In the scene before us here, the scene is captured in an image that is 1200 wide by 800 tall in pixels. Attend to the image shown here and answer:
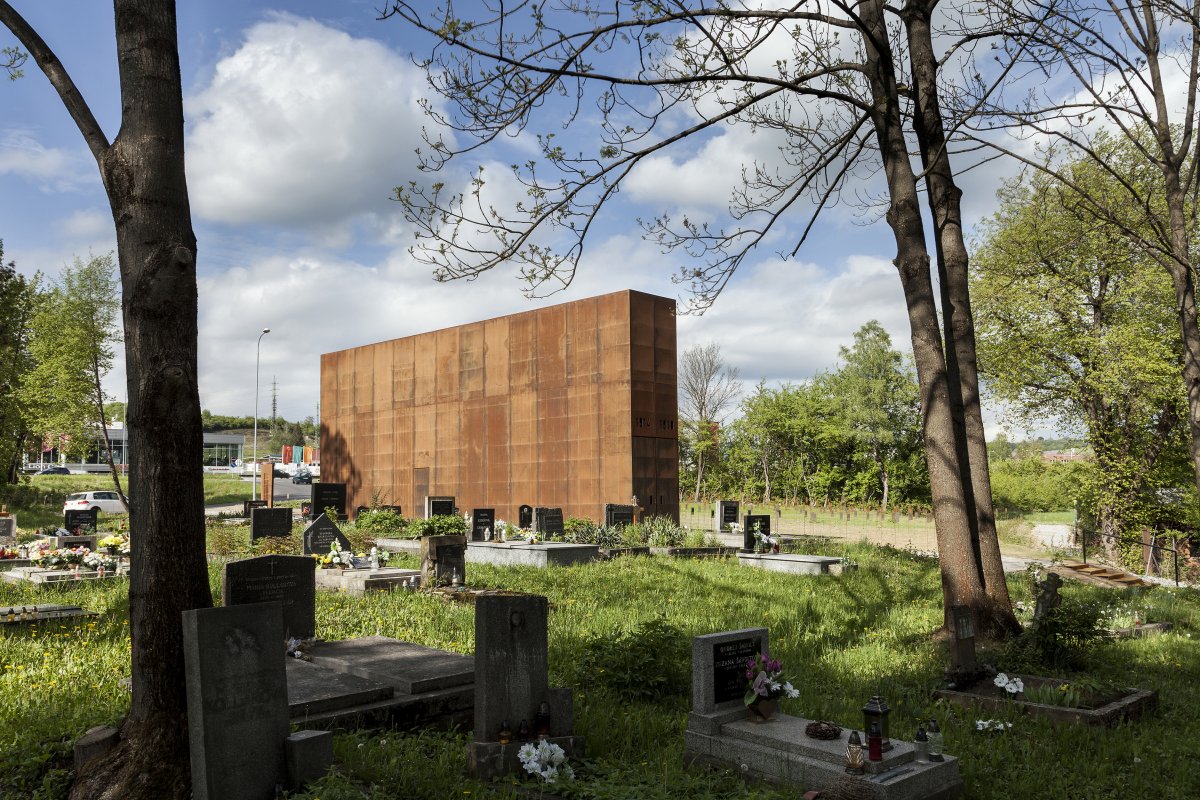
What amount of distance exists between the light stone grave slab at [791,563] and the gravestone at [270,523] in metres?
11.0

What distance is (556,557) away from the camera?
715 inches

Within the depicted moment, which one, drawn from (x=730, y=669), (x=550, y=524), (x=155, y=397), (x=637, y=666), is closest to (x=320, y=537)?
(x=550, y=524)

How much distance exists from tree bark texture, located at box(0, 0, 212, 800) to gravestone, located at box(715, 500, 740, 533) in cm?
2058

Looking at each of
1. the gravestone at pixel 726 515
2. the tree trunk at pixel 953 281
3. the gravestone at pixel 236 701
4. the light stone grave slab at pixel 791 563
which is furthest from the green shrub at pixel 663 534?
the gravestone at pixel 236 701

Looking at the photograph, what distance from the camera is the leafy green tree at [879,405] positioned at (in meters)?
47.2

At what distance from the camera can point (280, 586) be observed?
8242mm

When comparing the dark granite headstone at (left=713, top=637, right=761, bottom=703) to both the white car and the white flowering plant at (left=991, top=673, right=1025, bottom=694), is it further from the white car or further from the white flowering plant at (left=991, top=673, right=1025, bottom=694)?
the white car

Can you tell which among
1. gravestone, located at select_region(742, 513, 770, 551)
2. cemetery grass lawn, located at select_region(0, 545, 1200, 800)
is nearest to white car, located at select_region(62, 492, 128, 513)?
Answer: cemetery grass lawn, located at select_region(0, 545, 1200, 800)

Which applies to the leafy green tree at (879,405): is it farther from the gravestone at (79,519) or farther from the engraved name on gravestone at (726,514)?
the gravestone at (79,519)

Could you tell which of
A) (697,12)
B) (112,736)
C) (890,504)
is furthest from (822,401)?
(112,736)

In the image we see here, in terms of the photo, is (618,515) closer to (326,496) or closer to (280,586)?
(326,496)

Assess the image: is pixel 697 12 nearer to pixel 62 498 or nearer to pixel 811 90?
pixel 811 90

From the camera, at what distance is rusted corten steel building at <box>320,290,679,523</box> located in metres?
24.9

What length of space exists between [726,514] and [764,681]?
63.5 feet
